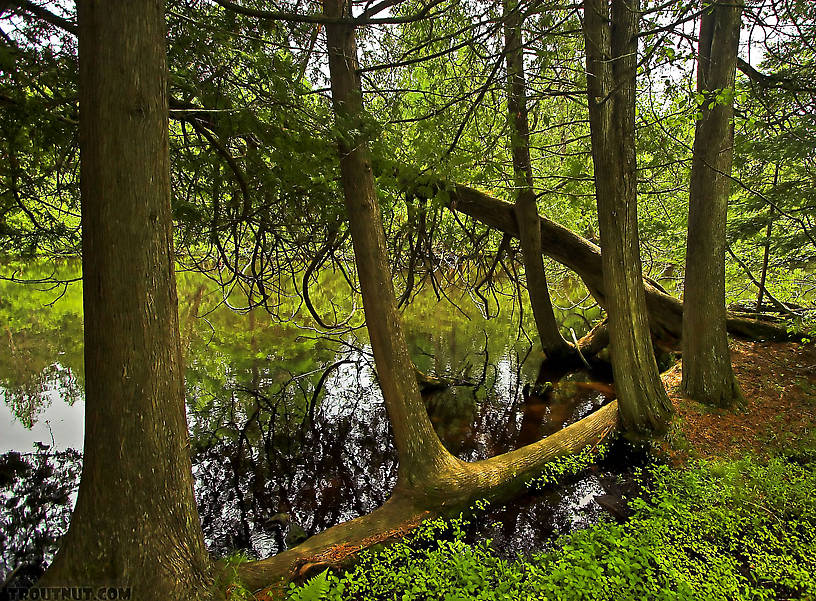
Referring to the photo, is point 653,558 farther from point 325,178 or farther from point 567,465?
point 325,178

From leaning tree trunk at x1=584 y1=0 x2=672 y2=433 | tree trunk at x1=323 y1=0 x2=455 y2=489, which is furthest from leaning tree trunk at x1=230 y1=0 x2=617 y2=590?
leaning tree trunk at x1=584 y1=0 x2=672 y2=433

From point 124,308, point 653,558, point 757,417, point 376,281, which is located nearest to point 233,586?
point 124,308

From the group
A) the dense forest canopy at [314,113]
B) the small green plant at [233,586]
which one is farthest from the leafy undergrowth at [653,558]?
the dense forest canopy at [314,113]

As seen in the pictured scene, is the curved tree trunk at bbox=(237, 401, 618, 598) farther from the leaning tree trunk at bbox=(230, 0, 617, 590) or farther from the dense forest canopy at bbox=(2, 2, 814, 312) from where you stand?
the dense forest canopy at bbox=(2, 2, 814, 312)

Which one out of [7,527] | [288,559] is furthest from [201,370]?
[288,559]

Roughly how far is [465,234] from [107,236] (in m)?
6.39

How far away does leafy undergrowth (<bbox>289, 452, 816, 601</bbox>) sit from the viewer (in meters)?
3.02

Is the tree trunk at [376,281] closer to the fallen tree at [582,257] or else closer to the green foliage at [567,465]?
the green foliage at [567,465]

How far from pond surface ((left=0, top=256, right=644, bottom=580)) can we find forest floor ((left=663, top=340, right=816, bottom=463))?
91 centimetres

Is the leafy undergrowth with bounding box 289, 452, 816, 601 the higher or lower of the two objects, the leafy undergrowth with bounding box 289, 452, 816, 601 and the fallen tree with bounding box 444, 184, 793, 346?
the lower

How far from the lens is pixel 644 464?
4789 millimetres

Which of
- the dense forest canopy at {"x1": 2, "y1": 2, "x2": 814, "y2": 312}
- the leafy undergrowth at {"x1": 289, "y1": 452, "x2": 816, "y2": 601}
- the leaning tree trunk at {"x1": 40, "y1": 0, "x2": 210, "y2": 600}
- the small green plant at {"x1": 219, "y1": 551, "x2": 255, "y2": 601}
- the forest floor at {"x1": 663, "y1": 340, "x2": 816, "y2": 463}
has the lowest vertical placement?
the leafy undergrowth at {"x1": 289, "y1": 452, "x2": 816, "y2": 601}

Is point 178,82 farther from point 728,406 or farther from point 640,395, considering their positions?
point 728,406

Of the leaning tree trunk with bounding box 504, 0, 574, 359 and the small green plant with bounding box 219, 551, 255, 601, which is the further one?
the leaning tree trunk with bounding box 504, 0, 574, 359
